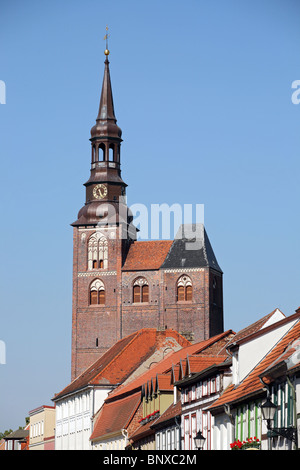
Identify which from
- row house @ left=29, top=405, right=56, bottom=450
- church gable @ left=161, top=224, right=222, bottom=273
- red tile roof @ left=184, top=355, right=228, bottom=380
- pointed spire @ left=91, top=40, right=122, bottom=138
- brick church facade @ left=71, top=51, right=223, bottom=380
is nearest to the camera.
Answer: red tile roof @ left=184, top=355, right=228, bottom=380

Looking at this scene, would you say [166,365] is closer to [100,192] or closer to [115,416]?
[115,416]

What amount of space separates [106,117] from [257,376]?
3402 inches

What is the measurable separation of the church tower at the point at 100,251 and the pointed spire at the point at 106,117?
0.10 metres

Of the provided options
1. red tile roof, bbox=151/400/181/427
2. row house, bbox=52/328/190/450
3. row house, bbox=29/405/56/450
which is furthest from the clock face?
red tile roof, bbox=151/400/181/427

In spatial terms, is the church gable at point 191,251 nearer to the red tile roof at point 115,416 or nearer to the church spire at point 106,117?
the church spire at point 106,117

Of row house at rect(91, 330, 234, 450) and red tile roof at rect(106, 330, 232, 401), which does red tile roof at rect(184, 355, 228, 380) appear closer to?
row house at rect(91, 330, 234, 450)

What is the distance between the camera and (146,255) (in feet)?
369

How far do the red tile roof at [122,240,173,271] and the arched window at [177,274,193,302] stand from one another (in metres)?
2.65

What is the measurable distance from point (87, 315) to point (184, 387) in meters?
64.5

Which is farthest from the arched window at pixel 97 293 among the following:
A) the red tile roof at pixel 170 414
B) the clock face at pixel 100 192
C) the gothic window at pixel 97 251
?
the red tile roof at pixel 170 414

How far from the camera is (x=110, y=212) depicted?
369 ft

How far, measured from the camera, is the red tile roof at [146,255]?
364ft

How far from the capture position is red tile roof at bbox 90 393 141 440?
195 ft

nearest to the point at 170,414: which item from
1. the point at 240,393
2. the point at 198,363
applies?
the point at 198,363
